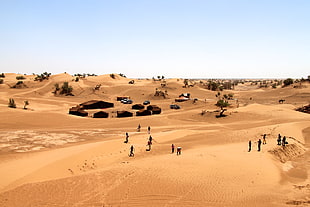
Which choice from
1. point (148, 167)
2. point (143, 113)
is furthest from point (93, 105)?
point (148, 167)

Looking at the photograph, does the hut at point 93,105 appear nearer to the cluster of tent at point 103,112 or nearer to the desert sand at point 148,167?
the cluster of tent at point 103,112

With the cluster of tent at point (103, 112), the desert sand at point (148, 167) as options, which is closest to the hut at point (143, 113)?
the cluster of tent at point (103, 112)

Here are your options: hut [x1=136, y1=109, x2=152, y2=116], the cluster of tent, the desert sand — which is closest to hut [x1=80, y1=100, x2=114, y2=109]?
the cluster of tent

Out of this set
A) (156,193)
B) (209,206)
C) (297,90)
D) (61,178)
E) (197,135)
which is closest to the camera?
(209,206)

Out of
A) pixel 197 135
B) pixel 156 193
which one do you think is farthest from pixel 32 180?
pixel 197 135

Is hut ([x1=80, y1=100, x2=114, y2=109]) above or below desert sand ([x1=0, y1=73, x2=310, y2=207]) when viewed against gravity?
Result: above

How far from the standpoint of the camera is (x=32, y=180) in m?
15.2

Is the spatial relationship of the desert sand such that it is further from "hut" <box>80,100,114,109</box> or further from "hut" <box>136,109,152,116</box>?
"hut" <box>80,100,114,109</box>

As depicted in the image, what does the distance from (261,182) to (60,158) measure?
13.4 m

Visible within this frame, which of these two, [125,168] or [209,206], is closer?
[209,206]

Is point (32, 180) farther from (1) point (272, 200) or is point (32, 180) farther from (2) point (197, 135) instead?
(2) point (197, 135)

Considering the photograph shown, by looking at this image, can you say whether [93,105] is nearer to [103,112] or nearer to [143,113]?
[103,112]

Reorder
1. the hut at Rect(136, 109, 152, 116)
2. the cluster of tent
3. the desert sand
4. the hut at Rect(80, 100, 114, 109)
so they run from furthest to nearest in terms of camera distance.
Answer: the hut at Rect(80, 100, 114, 109) → the hut at Rect(136, 109, 152, 116) → the cluster of tent → the desert sand

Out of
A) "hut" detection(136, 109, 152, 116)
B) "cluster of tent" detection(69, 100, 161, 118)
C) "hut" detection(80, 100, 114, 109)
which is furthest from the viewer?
"hut" detection(80, 100, 114, 109)
